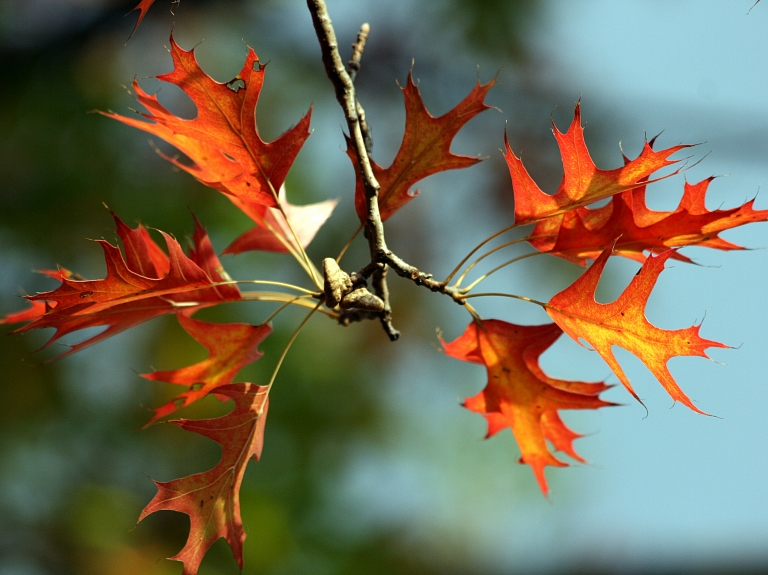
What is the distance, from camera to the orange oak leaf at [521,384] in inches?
39.4

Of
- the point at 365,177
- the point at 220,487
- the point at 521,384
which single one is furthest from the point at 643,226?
the point at 220,487

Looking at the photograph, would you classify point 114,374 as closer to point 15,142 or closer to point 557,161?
point 15,142

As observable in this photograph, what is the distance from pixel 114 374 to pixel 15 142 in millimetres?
1225

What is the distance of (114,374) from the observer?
10.6 ft

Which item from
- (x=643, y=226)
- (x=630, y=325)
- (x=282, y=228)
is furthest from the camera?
(x=282, y=228)

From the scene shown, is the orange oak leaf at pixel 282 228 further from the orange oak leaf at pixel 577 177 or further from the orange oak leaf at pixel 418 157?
the orange oak leaf at pixel 577 177

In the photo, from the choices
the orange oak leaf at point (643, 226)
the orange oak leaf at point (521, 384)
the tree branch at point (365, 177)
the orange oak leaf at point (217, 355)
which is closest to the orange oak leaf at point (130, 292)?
the orange oak leaf at point (217, 355)

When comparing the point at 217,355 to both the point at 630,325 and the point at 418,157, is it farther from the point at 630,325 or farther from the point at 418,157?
the point at 630,325

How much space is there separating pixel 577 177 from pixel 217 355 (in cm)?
62

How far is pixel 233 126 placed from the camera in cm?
90

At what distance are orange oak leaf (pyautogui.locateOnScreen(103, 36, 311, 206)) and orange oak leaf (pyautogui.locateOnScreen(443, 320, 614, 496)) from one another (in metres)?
0.40

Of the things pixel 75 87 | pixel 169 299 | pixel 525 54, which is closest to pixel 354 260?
pixel 525 54

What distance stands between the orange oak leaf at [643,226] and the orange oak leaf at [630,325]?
0.37ft

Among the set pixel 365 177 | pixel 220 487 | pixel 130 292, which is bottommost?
pixel 220 487
